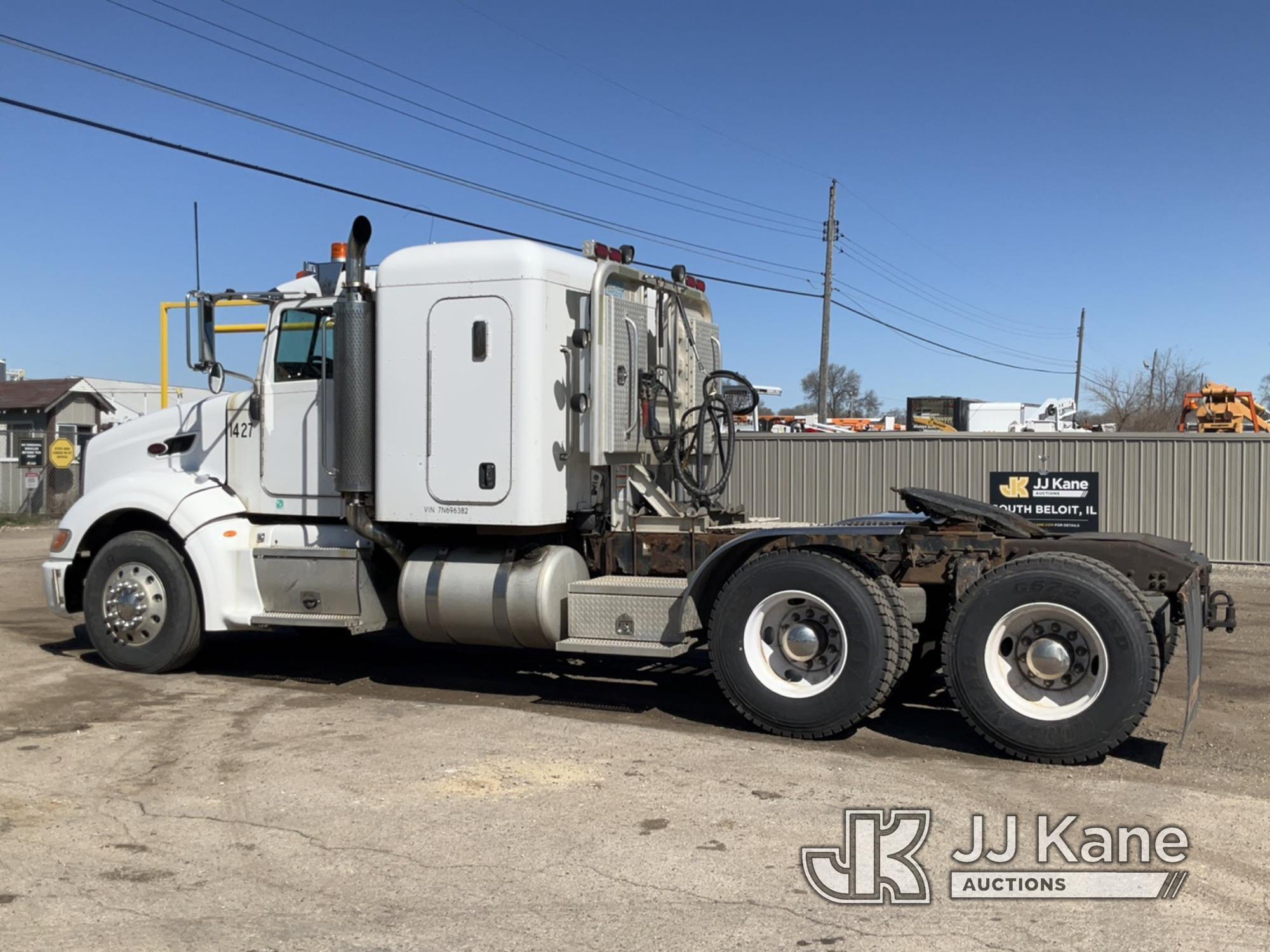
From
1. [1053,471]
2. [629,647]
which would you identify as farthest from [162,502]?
[1053,471]

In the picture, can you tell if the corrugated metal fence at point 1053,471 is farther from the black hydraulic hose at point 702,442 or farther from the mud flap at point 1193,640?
the mud flap at point 1193,640

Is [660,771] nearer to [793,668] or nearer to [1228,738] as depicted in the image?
[793,668]

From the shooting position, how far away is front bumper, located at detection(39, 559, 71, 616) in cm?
954

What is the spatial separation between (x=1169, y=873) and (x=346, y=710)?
5.37 metres

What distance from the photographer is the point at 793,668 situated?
7.37 m

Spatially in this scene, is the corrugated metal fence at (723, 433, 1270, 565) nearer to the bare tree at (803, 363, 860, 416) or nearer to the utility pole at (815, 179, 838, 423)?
the utility pole at (815, 179, 838, 423)

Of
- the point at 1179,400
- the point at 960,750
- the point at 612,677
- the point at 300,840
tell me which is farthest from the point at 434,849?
the point at 1179,400

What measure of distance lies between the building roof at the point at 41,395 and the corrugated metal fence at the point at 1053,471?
84.8ft

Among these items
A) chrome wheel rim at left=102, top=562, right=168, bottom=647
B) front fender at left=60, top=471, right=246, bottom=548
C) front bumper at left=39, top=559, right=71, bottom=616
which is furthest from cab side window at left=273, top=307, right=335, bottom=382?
front bumper at left=39, top=559, right=71, bottom=616

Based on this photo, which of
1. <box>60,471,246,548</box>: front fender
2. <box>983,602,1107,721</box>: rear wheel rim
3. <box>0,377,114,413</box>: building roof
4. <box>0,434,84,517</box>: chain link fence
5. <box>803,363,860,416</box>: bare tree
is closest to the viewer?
<box>983,602,1107,721</box>: rear wheel rim

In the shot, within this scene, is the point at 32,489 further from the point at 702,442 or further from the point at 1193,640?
the point at 1193,640

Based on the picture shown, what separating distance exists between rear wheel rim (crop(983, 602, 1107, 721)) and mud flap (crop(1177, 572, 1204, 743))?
1.66ft

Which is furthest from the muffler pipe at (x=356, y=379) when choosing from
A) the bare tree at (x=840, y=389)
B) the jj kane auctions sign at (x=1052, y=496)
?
the bare tree at (x=840, y=389)

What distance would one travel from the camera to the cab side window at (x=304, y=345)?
889 cm
